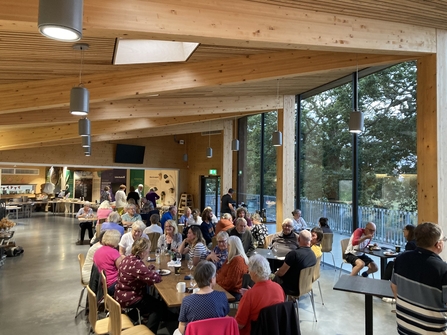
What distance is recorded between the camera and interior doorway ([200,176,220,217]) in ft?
45.5

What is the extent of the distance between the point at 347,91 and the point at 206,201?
8880 millimetres

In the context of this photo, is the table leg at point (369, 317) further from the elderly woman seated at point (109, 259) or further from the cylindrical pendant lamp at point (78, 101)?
the cylindrical pendant lamp at point (78, 101)

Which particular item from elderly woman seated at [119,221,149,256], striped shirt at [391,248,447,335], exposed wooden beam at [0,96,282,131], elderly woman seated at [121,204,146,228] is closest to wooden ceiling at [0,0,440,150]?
exposed wooden beam at [0,96,282,131]

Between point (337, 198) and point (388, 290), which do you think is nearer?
point (388, 290)

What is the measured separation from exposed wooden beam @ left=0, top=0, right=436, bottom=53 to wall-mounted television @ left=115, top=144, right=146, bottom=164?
37.6 ft

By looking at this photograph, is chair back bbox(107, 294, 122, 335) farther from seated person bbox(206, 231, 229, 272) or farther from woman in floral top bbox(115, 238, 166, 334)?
seated person bbox(206, 231, 229, 272)

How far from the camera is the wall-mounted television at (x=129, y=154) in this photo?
544 inches

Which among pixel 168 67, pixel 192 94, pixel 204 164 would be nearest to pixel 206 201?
pixel 204 164

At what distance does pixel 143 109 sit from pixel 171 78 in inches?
96.6

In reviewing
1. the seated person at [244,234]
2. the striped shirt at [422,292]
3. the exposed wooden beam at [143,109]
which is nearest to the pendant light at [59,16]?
the striped shirt at [422,292]

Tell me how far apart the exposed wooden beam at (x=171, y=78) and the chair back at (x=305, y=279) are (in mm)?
2724

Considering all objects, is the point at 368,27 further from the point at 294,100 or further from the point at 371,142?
the point at 294,100

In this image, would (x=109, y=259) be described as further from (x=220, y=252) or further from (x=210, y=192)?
(x=210, y=192)

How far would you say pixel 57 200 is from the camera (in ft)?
58.0
